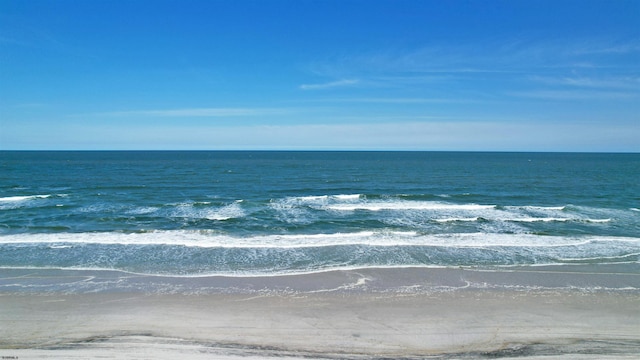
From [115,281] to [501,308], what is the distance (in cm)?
1353

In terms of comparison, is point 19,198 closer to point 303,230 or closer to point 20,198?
point 20,198

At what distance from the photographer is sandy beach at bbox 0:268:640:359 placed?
883 cm

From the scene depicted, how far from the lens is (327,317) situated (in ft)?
35.4

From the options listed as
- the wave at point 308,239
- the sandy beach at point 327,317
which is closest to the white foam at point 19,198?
the wave at point 308,239

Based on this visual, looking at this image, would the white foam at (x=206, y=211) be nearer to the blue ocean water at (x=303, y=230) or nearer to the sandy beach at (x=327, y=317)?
the blue ocean water at (x=303, y=230)

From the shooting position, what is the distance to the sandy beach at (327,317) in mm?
8828

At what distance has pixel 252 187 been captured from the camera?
136 feet

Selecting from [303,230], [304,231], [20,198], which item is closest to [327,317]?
[304,231]

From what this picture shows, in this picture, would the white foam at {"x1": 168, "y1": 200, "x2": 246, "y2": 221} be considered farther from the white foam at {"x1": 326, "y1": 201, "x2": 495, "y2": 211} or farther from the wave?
the white foam at {"x1": 326, "y1": 201, "x2": 495, "y2": 211}

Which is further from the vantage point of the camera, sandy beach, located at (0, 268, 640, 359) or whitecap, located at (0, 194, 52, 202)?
whitecap, located at (0, 194, 52, 202)

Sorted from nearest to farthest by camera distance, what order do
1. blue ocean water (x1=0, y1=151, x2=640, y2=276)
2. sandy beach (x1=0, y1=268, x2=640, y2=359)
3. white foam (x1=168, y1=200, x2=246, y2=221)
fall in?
sandy beach (x1=0, y1=268, x2=640, y2=359), blue ocean water (x1=0, y1=151, x2=640, y2=276), white foam (x1=168, y1=200, x2=246, y2=221)

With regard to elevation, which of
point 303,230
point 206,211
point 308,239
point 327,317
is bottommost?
point 327,317

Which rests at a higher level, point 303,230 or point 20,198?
point 20,198

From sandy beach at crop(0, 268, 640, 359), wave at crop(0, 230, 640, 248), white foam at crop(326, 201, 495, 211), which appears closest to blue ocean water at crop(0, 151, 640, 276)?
wave at crop(0, 230, 640, 248)
